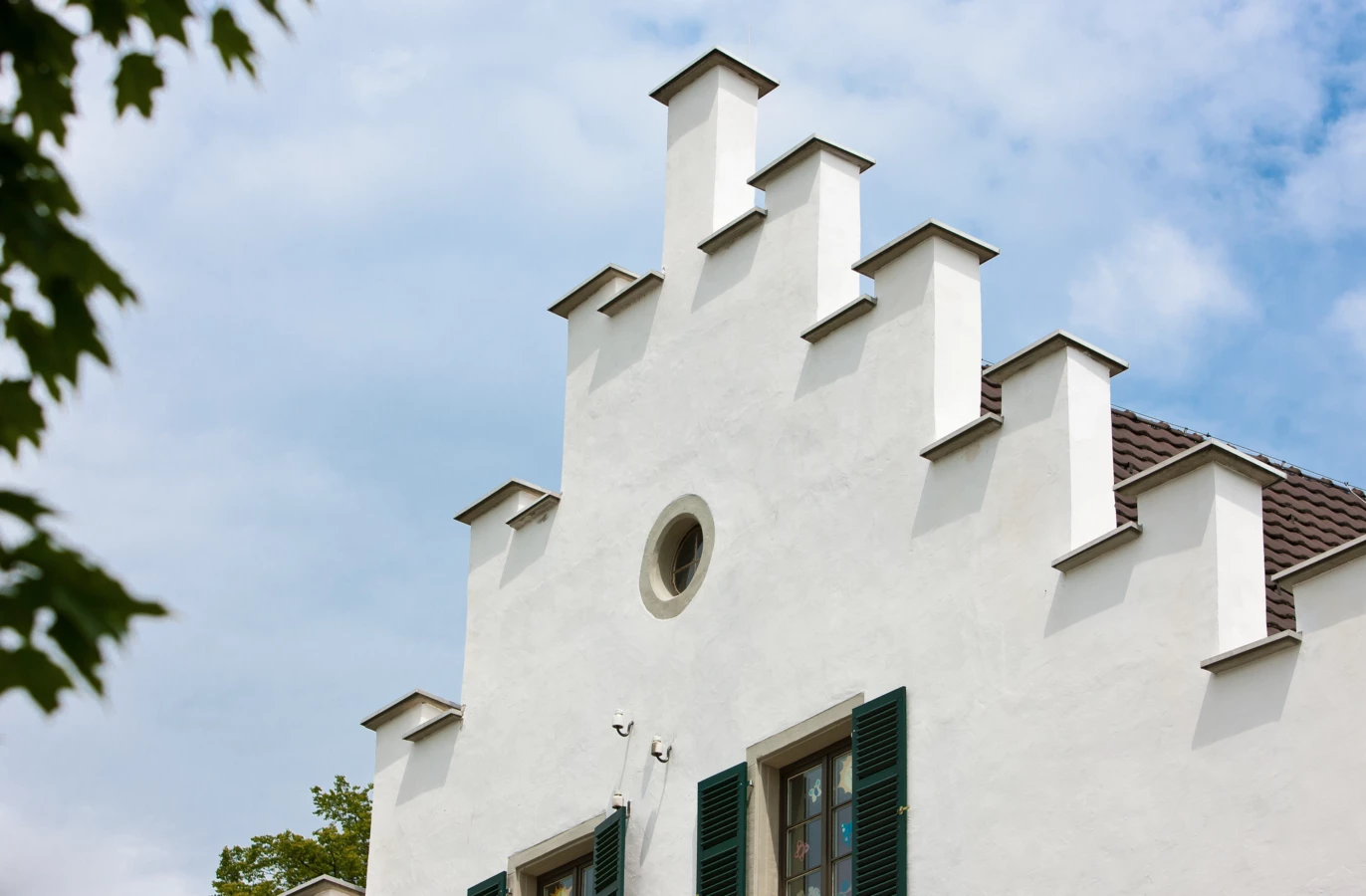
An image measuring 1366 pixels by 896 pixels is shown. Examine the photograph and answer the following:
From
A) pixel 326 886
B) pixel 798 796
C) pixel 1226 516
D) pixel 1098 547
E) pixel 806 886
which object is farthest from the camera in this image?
pixel 326 886

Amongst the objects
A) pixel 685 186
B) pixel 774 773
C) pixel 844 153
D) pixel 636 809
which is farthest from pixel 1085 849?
pixel 685 186

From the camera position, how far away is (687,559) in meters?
15.6

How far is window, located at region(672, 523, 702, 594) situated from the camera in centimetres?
1544

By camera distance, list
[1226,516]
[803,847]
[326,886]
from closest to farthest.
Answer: [1226,516] < [803,847] < [326,886]

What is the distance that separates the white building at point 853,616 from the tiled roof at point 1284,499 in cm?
4

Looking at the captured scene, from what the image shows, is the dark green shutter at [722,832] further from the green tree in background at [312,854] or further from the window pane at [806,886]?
the green tree in background at [312,854]

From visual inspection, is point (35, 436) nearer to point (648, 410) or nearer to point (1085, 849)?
point (1085, 849)

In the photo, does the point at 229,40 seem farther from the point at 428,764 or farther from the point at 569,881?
the point at 428,764

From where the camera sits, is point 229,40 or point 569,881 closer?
point 229,40

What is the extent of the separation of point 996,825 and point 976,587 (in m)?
1.43

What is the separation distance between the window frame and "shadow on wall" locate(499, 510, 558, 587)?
2379mm

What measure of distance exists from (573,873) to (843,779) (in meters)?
2.77

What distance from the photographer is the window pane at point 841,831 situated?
13406mm

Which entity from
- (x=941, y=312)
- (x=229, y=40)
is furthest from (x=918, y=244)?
(x=229, y=40)
